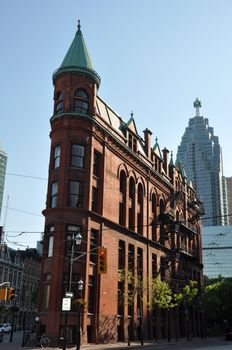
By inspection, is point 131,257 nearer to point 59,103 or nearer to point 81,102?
point 81,102

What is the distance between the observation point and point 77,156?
41438mm

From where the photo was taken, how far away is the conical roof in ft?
140

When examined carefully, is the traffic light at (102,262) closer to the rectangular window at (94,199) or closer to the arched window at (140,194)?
the rectangular window at (94,199)

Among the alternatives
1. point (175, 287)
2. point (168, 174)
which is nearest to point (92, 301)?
point (175, 287)

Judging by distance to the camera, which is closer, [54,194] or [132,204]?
[54,194]

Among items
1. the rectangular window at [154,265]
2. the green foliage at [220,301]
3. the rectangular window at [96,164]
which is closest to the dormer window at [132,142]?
the rectangular window at [96,164]

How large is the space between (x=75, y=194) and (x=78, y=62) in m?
13.3

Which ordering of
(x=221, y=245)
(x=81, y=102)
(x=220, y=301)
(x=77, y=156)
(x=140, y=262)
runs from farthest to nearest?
(x=221, y=245) < (x=220, y=301) < (x=140, y=262) < (x=81, y=102) < (x=77, y=156)

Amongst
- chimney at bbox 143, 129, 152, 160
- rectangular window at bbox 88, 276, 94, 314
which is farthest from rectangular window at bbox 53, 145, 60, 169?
chimney at bbox 143, 129, 152, 160

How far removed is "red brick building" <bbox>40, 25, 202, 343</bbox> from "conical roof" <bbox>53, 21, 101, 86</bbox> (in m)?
0.10

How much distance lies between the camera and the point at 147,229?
175 feet

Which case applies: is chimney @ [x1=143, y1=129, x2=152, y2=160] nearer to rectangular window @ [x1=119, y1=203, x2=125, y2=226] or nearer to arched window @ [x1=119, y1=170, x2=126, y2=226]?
arched window @ [x1=119, y1=170, x2=126, y2=226]

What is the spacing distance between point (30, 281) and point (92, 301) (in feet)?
255

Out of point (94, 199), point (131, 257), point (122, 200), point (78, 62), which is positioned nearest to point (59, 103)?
point (78, 62)
